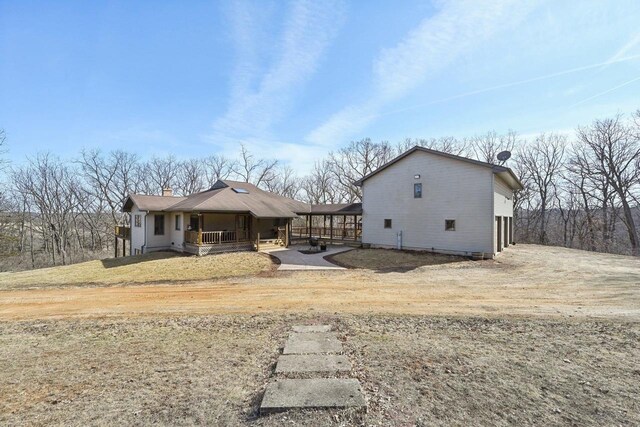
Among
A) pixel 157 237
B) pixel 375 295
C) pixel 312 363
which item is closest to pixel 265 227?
pixel 157 237

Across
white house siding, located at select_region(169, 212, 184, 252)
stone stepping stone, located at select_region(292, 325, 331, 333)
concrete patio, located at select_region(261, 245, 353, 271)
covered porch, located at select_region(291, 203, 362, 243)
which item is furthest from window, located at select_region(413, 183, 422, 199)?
white house siding, located at select_region(169, 212, 184, 252)

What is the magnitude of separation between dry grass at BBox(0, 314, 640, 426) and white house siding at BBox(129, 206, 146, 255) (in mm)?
15535

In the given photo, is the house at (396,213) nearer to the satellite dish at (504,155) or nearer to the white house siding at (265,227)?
the white house siding at (265,227)

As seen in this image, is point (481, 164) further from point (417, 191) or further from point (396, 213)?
point (396, 213)

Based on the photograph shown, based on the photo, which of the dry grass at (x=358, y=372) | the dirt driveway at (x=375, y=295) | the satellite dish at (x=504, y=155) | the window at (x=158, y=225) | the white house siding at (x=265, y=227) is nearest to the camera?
the dry grass at (x=358, y=372)

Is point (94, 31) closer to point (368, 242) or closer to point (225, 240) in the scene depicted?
point (225, 240)

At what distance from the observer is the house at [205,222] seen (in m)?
17.9

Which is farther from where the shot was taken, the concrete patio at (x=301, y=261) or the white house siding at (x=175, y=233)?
the white house siding at (x=175, y=233)

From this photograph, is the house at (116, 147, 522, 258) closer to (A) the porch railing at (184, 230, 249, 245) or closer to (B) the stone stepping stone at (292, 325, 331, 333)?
(A) the porch railing at (184, 230, 249, 245)

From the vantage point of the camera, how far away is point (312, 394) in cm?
323

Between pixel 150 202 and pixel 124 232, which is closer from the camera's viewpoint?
pixel 150 202

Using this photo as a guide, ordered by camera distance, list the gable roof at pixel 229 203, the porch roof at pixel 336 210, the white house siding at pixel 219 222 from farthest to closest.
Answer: the porch roof at pixel 336 210 < the white house siding at pixel 219 222 < the gable roof at pixel 229 203

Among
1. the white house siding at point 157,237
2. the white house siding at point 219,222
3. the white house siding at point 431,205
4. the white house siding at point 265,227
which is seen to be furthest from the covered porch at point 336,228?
the white house siding at point 157,237

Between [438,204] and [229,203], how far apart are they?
1316 centimetres
